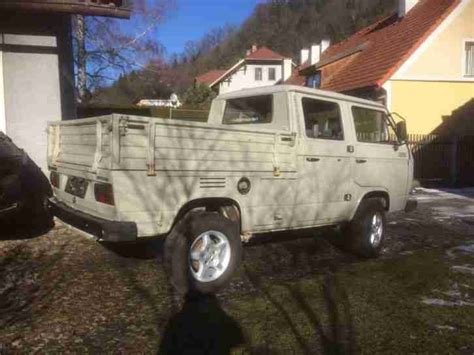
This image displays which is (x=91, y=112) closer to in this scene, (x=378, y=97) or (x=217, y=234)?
(x=378, y=97)

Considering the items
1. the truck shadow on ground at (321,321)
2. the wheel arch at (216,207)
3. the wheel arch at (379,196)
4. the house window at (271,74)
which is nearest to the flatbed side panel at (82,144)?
the wheel arch at (216,207)

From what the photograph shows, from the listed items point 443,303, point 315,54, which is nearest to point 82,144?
point 443,303

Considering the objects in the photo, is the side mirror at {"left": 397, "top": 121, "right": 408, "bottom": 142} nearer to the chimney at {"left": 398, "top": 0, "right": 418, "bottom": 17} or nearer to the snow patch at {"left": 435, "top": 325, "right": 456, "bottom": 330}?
the snow patch at {"left": 435, "top": 325, "right": 456, "bottom": 330}

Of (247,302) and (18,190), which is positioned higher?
(18,190)

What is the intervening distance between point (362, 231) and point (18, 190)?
4375mm

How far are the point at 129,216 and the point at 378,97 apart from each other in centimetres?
1585

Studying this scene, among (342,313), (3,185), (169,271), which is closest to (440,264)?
(342,313)

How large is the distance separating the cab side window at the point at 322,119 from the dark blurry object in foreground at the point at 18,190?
126 inches

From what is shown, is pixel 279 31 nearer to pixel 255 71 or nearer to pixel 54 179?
pixel 255 71

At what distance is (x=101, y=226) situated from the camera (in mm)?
4734

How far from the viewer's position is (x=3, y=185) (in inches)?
254

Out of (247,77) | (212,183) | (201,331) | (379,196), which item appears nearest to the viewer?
(201,331)

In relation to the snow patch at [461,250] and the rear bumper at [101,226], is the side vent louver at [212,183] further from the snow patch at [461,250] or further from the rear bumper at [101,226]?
the snow patch at [461,250]

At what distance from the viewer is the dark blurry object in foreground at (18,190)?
21.3 feet
